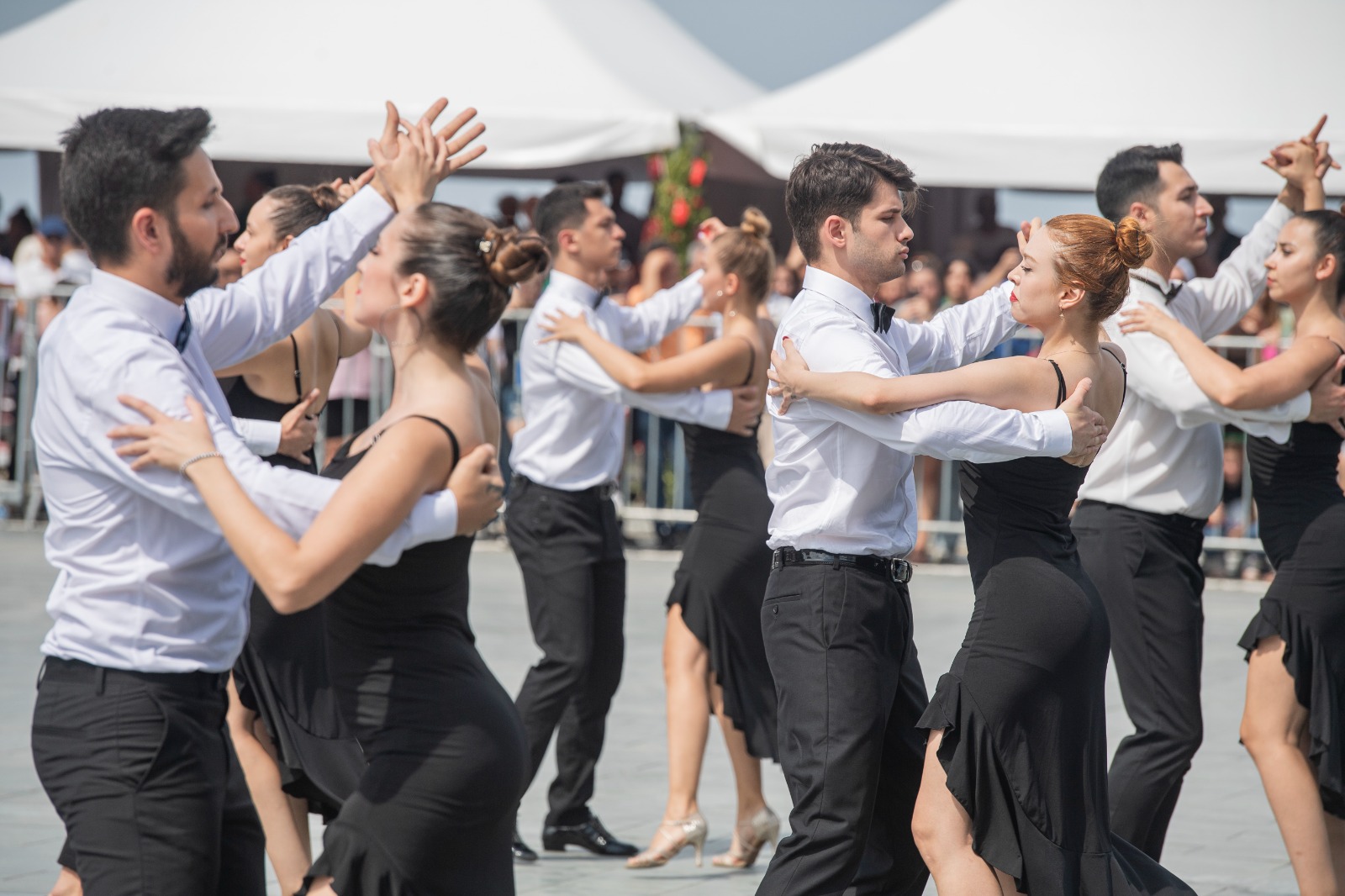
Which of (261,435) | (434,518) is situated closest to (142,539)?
(434,518)

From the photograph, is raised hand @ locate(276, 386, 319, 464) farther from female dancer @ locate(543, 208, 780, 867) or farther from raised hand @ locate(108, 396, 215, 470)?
raised hand @ locate(108, 396, 215, 470)

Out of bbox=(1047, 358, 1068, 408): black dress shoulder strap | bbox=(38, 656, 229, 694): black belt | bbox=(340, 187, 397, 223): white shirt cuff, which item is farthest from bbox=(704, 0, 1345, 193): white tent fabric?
bbox=(38, 656, 229, 694): black belt

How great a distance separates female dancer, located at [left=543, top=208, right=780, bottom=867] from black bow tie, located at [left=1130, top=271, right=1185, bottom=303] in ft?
4.24

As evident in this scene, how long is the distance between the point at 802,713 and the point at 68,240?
36.8 ft

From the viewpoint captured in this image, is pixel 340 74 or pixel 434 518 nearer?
pixel 434 518

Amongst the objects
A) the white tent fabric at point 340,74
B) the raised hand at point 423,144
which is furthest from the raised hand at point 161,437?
the white tent fabric at point 340,74

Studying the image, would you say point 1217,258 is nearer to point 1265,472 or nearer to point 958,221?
point 958,221

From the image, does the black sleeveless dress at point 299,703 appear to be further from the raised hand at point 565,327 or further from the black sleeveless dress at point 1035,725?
the raised hand at point 565,327

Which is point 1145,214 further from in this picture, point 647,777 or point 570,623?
point 647,777

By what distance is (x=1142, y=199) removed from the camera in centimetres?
520

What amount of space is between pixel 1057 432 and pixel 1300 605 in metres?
1.56

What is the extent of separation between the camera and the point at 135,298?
297 cm

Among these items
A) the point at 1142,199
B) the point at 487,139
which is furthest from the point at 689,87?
the point at 1142,199

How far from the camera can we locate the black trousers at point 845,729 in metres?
3.65
